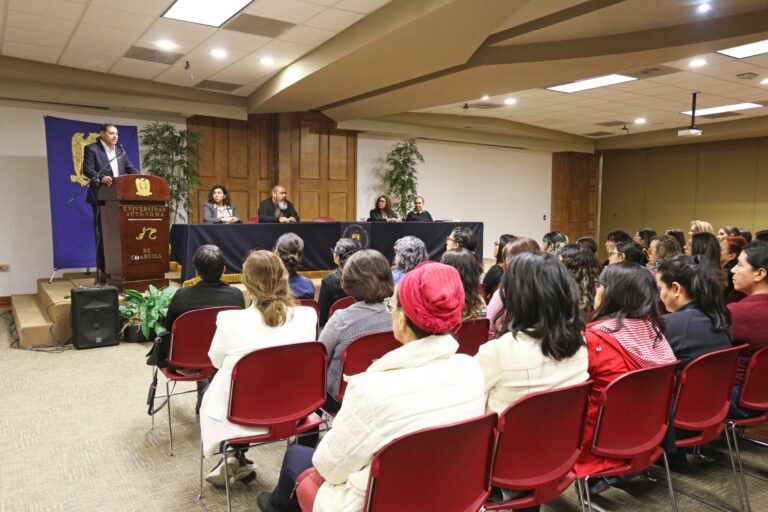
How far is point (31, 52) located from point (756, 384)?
7.83 metres

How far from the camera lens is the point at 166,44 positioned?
6.16m

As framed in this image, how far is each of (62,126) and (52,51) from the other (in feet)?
3.36

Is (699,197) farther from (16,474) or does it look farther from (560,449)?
(16,474)

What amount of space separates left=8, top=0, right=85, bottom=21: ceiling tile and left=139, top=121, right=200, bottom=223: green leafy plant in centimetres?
269

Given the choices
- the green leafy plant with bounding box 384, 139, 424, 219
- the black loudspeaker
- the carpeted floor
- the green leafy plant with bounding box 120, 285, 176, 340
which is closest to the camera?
the carpeted floor

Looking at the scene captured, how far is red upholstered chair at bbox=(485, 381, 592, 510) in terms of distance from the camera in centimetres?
163

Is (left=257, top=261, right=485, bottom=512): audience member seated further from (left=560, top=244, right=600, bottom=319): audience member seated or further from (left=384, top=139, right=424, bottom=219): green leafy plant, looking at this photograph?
(left=384, top=139, right=424, bottom=219): green leafy plant

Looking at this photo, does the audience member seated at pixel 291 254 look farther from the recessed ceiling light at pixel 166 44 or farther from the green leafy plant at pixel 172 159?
the green leafy plant at pixel 172 159

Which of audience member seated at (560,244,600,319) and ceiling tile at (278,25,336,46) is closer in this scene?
audience member seated at (560,244,600,319)

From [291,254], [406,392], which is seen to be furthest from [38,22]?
[406,392]

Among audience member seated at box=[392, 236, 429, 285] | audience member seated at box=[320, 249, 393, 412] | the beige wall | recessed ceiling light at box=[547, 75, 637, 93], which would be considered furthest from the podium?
the beige wall

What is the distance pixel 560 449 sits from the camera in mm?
1776

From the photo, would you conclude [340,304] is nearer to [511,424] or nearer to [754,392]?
[511,424]

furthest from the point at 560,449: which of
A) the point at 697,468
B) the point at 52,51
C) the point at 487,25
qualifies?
the point at 52,51
